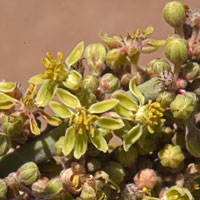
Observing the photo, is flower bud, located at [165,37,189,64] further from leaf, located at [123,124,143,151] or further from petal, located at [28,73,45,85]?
petal, located at [28,73,45,85]

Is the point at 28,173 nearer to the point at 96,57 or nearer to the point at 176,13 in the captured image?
the point at 96,57

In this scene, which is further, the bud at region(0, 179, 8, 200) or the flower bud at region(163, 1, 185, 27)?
the flower bud at region(163, 1, 185, 27)

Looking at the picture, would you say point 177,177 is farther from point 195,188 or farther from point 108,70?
point 108,70

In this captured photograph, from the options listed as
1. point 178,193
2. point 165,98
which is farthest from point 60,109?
point 178,193

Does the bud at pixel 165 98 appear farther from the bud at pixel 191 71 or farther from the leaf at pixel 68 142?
the leaf at pixel 68 142

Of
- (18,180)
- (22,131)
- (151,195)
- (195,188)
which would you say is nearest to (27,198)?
(18,180)

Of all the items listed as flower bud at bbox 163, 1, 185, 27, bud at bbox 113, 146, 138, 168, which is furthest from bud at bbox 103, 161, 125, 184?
flower bud at bbox 163, 1, 185, 27
